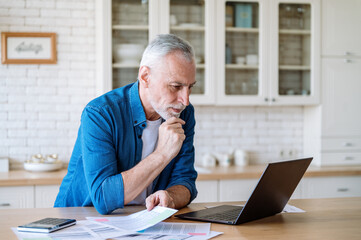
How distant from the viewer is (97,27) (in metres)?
3.96

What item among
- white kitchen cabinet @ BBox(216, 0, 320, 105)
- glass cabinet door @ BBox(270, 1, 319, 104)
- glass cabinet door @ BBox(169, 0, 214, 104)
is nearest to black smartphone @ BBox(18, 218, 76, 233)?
glass cabinet door @ BBox(169, 0, 214, 104)

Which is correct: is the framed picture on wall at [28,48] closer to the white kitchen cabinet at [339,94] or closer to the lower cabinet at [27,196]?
the lower cabinet at [27,196]

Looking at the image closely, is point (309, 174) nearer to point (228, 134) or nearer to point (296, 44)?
point (228, 134)

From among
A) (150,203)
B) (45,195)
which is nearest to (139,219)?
(150,203)

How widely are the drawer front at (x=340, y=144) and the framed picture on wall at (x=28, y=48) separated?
2.56 meters

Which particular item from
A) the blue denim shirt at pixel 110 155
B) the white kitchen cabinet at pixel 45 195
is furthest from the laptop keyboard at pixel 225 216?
the white kitchen cabinet at pixel 45 195

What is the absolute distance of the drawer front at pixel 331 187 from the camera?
12.8ft

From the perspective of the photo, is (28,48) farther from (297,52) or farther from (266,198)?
(266,198)

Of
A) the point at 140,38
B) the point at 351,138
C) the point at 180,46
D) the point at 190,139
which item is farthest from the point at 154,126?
the point at 351,138

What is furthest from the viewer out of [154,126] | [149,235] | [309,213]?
[154,126]

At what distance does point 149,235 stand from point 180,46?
816mm

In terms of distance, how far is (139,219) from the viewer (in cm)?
167

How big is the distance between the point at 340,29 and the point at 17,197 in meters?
3.15

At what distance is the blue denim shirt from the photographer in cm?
181
